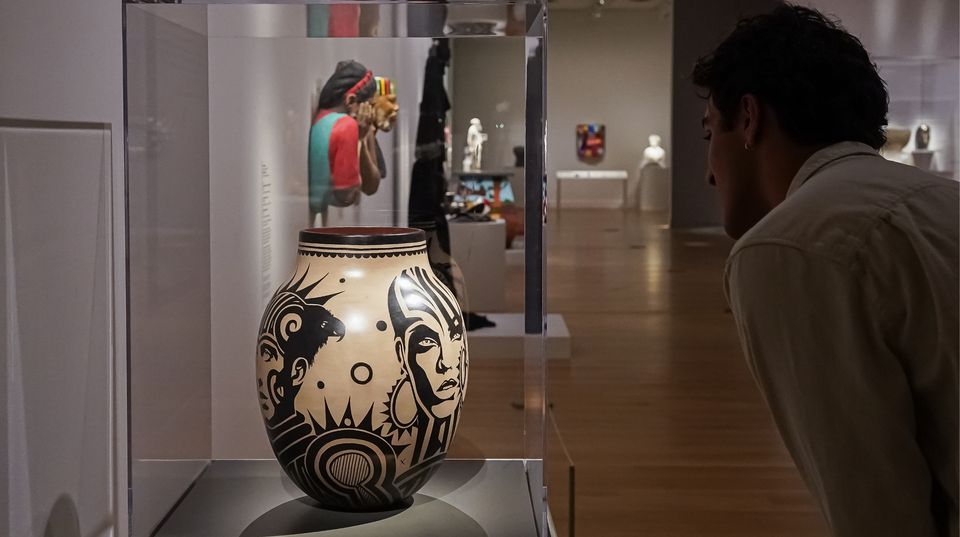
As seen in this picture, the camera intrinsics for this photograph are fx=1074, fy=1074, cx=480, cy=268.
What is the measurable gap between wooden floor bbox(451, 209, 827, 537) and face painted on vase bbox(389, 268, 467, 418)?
0.47 feet

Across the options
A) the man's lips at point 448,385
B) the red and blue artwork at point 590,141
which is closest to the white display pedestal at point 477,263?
the man's lips at point 448,385

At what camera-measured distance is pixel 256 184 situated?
5.62ft

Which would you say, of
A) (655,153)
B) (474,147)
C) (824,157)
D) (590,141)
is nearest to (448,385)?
(474,147)

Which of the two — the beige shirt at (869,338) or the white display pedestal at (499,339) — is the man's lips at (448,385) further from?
the beige shirt at (869,338)

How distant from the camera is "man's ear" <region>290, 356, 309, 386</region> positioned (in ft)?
4.58

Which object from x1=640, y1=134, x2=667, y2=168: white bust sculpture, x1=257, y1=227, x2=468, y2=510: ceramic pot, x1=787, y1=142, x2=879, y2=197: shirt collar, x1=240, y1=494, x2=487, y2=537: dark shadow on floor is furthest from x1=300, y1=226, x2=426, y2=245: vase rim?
x1=640, y1=134, x2=667, y2=168: white bust sculpture

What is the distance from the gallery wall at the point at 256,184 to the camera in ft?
5.52

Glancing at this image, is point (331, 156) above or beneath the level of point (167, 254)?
above

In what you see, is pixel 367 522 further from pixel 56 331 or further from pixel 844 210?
pixel 844 210

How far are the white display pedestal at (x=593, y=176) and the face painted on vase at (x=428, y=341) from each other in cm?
1549

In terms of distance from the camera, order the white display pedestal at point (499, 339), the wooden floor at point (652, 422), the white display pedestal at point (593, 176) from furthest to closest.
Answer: the white display pedestal at point (593, 176), the wooden floor at point (652, 422), the white display pedestal at point (499, 339)

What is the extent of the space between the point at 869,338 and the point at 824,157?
16.0 inches

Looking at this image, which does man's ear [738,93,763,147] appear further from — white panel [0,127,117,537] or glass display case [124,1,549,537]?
white panel [0,127,117,537]

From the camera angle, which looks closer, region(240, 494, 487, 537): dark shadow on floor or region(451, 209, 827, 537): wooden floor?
region(240, 494, 487, 537): dark shadow on floor
